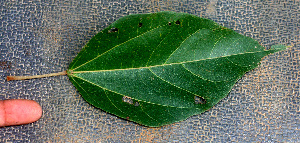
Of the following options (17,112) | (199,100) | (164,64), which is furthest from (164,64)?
(17,112)

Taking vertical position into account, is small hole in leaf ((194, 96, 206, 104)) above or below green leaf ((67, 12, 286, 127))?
below

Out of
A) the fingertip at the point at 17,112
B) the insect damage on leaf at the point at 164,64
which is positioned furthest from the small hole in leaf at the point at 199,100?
the fingertip at the point at 17,112

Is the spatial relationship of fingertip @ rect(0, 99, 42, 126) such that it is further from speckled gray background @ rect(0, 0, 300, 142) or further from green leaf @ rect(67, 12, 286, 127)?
green leaf @ rect(67, 12, 286, 127)

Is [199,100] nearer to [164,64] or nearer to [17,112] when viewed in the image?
[164,64]

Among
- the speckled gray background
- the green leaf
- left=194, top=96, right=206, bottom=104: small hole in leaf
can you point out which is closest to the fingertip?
the speckled gray background

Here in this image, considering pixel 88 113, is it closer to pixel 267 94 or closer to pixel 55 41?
pixel 55 41

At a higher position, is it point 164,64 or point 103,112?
point 164,64
